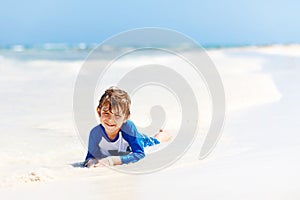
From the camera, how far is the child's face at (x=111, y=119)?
8.43 feet

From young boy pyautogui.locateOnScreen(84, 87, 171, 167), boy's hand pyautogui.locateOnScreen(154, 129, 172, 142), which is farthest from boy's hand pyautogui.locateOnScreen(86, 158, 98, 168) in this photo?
boy's hand pyautogui.locateOnScreen(154, 129, 172, 142)

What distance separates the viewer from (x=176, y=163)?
8.66 ft

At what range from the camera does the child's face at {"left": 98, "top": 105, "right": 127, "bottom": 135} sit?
257 centimetres

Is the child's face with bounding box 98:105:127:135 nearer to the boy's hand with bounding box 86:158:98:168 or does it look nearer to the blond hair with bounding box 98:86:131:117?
the blond hair with bounding box 98:86:131:117

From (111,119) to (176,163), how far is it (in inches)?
17.5

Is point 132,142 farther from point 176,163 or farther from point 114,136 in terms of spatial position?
point 176,163

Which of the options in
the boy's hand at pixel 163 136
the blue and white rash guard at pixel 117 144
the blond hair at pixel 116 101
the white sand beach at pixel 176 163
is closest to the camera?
the white sand beach at pixel 176 163

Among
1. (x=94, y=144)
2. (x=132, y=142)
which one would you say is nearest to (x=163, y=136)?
(x=132, y=142)

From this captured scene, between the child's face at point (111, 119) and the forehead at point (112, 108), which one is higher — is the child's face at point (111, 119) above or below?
below

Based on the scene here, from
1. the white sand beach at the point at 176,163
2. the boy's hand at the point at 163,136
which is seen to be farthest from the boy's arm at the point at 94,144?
the boy's hand at the point at 163,136

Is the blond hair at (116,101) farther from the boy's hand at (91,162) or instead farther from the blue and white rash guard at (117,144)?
the boy's hand at (91,162)

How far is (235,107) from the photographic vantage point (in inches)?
180

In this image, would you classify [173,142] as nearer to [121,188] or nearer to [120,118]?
[120,118]

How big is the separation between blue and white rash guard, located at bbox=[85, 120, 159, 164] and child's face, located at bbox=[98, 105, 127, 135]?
0.14ft
